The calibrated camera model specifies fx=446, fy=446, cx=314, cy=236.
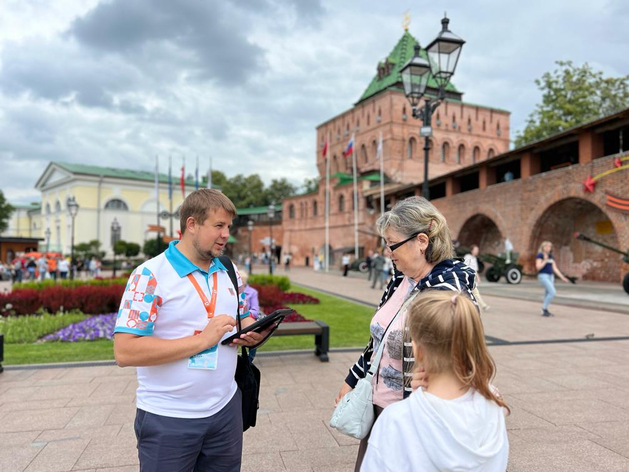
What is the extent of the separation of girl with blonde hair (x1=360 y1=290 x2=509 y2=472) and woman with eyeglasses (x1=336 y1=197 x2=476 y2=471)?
37 centimetres

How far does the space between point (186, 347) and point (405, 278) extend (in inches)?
43.2

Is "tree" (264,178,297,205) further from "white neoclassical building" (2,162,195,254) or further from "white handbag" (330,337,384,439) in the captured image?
"white handbag" (330,337,384,439)

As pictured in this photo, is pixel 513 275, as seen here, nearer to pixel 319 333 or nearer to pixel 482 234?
pixel 482 234

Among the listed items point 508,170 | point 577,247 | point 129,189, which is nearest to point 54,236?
point 129,189

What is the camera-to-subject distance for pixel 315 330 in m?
6.55

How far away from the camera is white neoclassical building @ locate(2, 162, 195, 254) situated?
59750 mm

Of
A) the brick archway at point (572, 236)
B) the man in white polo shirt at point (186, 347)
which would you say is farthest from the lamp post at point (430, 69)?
the brick archway at point (572, 236)

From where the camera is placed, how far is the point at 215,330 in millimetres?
1869

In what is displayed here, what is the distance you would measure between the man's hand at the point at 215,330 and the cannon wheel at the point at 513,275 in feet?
72.5

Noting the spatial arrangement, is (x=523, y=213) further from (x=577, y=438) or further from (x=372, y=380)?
(x=372, y=380)

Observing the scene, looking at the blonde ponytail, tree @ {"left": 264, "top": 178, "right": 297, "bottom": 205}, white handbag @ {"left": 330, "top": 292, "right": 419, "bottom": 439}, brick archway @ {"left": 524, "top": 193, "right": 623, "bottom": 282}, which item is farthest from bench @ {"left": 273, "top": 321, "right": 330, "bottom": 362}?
tree @ {"left": 264, "top": 178, "right": 297, "bottom": 205}

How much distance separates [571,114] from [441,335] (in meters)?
39.3

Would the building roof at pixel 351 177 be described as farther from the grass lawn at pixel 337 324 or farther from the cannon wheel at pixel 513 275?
the grass lawn at pixel 337 324

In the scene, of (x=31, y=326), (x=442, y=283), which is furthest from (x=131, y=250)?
(x=442, y=283)
